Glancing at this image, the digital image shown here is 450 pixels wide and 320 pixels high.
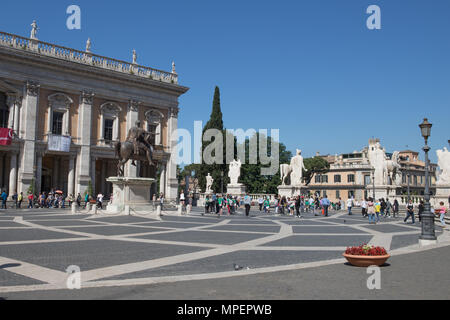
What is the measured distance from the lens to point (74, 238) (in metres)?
12.4

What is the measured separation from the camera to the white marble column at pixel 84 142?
40375mm

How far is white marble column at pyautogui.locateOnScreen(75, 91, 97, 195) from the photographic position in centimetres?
4038

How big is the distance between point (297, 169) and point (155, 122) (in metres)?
20.1

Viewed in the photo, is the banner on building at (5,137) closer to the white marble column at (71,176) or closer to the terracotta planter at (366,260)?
the white marble column at (71,176)

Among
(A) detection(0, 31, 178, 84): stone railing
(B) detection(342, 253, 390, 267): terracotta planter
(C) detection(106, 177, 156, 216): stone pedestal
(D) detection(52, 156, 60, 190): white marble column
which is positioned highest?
(A) detection(0, 31, 178, 84): stone railing

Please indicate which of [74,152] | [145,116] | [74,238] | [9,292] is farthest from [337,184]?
[9,292]

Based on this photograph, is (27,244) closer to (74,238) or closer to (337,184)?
(74,238)

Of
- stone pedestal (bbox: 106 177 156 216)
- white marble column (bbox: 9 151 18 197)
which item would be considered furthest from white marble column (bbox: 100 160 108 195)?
stone pedestal (bbox: 106 177 156 216)

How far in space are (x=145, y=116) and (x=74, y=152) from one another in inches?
358

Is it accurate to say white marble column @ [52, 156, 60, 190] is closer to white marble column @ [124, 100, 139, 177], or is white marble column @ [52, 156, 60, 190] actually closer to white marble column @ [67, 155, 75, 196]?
white marble column @ [67, 155, 75, 196]

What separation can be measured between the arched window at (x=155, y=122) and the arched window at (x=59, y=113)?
8878mm

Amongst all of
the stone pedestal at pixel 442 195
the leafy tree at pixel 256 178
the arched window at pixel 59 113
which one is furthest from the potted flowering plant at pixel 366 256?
the leafy tree at pixel 256 178

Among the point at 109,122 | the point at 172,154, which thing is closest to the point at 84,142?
the point at 109,122

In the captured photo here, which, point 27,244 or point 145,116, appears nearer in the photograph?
point 27,244
